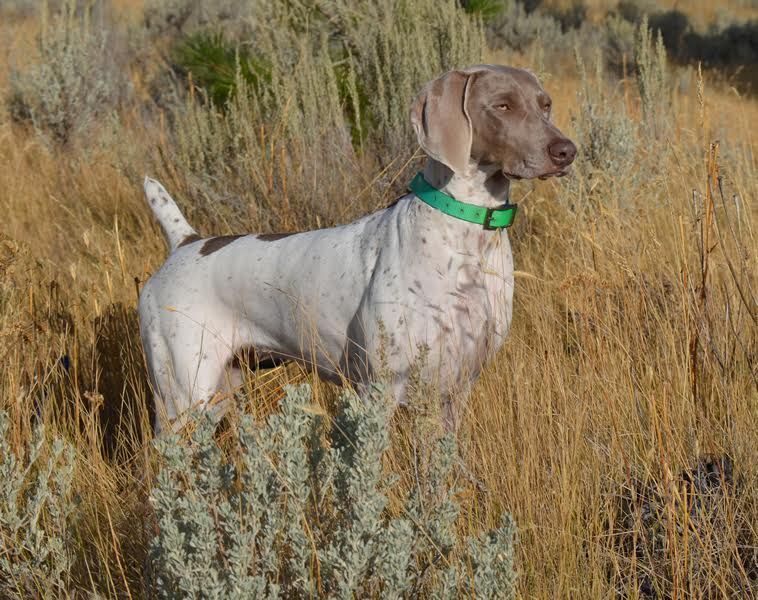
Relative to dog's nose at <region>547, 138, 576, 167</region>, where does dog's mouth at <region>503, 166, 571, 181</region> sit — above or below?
below

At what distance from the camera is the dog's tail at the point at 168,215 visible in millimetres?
3557

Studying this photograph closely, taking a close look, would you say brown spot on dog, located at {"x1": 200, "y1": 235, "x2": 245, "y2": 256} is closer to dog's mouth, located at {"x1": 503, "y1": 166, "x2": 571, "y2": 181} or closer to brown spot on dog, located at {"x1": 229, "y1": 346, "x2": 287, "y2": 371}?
brown spot on dog, located at {"x1": 229, "y1": 346, "x2": 287, "y2": 371}

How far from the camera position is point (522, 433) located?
2.45m

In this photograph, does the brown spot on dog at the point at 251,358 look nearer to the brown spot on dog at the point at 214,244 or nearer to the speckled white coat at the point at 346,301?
the speckled white coat at the point at 346,301

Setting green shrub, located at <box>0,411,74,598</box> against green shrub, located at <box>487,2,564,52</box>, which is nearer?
green shrub, located at <box>0,411,74,598</box>

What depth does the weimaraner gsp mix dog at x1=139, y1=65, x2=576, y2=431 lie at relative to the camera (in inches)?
109

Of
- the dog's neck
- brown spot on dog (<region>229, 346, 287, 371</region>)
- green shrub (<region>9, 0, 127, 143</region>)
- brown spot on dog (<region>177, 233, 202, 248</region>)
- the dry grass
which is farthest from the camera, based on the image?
green shrub (<region>9, 0, 127, 143</region>)

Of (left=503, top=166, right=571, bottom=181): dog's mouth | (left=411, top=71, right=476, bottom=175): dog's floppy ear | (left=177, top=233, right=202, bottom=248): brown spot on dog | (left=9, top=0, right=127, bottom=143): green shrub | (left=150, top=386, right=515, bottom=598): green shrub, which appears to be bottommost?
(left=9, top=0, right=127, bottom=143): green shrub

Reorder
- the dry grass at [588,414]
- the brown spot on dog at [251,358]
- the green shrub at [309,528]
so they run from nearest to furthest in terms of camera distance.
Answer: the green shrub at [309,528] → the dry grass at [588,414] → the brown spot on dog at [251,358]

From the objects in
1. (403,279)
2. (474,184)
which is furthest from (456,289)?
(474,184)

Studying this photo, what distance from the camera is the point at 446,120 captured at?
2.84m

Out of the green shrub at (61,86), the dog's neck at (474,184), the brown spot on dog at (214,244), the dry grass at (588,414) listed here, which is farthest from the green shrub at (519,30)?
the dog's neck at (474,184)

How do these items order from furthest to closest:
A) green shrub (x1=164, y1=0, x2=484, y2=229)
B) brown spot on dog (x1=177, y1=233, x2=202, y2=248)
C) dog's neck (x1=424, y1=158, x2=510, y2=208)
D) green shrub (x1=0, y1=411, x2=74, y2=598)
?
1. green shrub (x1=164, y1=0, x2=484, y2=229)
2. brown spot on dog (x1=177, y1=233, x2=202, y2=248)
3. dog's neck (x1=424, y1=158, x2=510, y2=208)
4. green shrub (x1=0, y1=411, x2=74, y2=598)

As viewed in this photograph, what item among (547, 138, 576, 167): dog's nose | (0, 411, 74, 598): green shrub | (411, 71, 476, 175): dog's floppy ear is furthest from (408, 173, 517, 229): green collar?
(0, 411, 74, 598): green shrub
